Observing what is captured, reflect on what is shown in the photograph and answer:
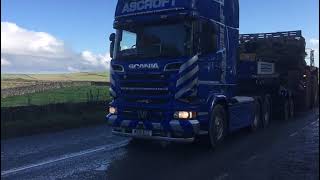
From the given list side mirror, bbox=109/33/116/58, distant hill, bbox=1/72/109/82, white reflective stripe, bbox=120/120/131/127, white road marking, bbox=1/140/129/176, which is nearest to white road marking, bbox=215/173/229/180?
white reflective stripe, bbox=120/120/131/127

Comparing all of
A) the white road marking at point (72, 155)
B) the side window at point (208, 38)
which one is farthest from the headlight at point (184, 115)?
the white road marking at point (72, 155)

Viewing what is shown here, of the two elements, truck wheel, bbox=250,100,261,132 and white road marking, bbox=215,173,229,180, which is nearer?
white road marking, bbox=215,173,229,180

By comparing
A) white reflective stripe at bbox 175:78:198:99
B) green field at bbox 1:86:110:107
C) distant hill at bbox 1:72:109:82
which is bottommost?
green field at bbox 1:86:110:107

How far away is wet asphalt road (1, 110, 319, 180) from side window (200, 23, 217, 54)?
2.08 meters

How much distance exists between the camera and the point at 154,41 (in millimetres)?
10570

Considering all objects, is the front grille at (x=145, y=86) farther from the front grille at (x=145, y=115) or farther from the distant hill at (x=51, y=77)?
the distant hill at (x=51, y=77)

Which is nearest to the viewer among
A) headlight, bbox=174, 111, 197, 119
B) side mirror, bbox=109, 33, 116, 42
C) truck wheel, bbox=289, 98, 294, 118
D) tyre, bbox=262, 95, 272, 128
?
headlight, bbox=174, 111, 197, 119

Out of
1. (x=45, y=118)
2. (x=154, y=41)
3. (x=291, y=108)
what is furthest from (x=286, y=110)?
(x=154, y=41)

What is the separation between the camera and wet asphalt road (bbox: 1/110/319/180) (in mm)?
8328

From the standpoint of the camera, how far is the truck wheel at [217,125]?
35.8 feet

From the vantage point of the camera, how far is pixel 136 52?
10.7 meters

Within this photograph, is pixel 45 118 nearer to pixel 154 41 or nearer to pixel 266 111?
pixel 266 111

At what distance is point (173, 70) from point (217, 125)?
1.90 meters

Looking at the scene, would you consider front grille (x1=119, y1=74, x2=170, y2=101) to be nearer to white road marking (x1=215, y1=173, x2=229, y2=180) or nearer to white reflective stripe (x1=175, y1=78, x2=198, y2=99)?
white reflective stripe (x1=175, y1=78, x2=198, y2=99)
